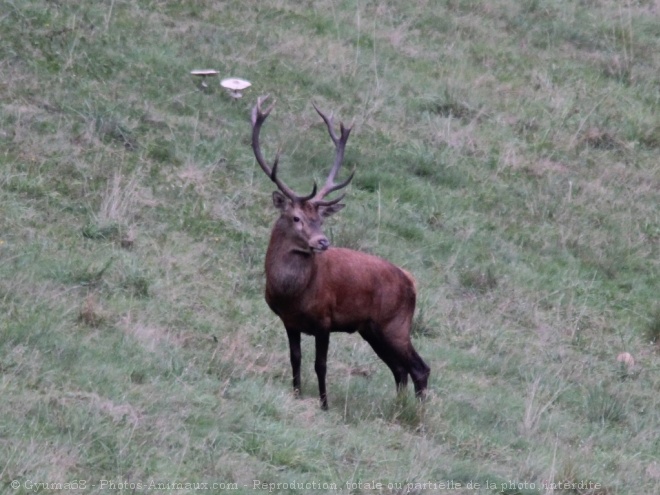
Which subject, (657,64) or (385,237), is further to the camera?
(657,64)

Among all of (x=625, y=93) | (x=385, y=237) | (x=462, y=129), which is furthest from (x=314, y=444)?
(x=625, y=93)

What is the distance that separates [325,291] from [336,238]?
3461mm

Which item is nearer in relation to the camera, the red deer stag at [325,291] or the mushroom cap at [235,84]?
the red deer stag at [325,291]

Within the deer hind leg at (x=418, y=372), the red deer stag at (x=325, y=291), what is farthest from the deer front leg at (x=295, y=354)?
the deer hind leg at (x=418, y=372)

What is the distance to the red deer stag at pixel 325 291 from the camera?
8.66 metres

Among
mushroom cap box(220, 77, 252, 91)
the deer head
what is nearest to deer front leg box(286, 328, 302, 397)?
the deer head

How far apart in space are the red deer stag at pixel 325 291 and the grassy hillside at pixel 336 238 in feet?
1.11

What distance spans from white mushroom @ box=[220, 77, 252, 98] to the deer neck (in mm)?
5528

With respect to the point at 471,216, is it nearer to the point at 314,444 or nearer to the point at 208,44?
the point at 208,44

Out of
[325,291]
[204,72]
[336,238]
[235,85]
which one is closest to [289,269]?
[325,291]

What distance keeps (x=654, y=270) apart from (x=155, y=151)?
551 centimetres

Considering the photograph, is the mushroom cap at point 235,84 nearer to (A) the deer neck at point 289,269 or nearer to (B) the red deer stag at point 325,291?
(B) the red deer stag at point 325,291

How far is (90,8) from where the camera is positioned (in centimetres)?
1527

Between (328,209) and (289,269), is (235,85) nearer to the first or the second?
(328,209)
